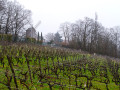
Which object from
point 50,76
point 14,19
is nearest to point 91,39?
point 14,19

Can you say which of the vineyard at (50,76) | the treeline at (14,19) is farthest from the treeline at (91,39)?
the vineyard at (50,76)

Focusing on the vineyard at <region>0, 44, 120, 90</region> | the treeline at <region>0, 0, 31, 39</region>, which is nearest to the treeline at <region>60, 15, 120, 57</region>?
the treeline at <region>0, 0, 31, 39</region>

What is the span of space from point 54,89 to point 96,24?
3272cm

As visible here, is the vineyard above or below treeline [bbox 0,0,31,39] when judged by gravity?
below

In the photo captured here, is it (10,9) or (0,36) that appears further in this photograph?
(10,9)

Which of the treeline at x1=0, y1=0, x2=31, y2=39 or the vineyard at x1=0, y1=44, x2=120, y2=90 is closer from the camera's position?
the vineyard at x1=0, y1=44, x2=120, y2=90

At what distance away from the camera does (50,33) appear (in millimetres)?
70375

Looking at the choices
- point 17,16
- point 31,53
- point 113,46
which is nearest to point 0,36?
point 31,53

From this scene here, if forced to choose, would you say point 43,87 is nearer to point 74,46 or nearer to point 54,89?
point 54,89

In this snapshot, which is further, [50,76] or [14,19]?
[14,19]

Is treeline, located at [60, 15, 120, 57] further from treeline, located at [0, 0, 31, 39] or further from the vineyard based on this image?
the vineyard

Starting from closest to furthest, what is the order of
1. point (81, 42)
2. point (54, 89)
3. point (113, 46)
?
point (54, 89) → point (81, 42) → point (113, 46)

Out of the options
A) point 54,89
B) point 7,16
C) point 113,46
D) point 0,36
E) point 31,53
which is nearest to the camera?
point 54,89

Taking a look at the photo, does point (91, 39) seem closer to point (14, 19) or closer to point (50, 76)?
point (14, 19)
